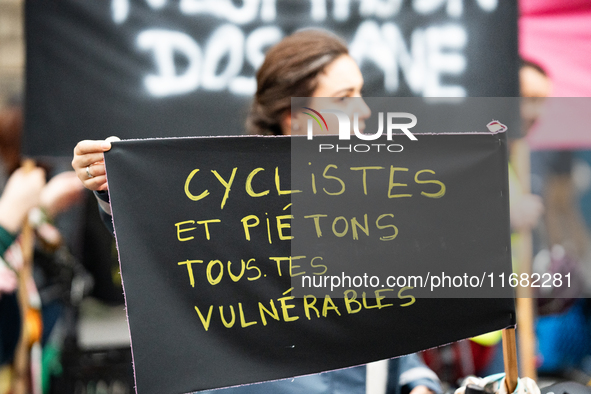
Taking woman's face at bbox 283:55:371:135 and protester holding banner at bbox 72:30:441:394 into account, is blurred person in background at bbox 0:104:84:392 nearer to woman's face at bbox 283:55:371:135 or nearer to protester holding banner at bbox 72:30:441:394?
protester holding banner at bbox 72:30:441:394

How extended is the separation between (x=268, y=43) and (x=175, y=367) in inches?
55.1

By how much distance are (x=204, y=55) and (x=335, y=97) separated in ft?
2.71

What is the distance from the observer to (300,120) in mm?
1523

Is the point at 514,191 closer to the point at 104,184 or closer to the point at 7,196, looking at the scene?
the point at 104,184

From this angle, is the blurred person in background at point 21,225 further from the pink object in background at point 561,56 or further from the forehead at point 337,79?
the pink object in background at point 561,56

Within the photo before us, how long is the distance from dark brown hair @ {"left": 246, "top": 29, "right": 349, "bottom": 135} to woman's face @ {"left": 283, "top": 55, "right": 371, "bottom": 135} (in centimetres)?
2

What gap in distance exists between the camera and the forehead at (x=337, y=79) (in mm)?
1508

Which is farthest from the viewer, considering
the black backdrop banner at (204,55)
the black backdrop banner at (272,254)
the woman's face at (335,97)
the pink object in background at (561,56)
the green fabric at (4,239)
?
the pink object in background at (561,56)

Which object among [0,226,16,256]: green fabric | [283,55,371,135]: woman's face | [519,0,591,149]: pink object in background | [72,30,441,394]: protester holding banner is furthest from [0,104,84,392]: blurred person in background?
[519,0,591,149]: pink object in background

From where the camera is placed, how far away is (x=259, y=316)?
1.23 m

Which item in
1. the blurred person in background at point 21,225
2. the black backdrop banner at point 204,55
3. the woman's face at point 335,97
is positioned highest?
the black backdrop banner at point 204,55

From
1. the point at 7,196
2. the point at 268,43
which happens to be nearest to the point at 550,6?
the point at 268,43

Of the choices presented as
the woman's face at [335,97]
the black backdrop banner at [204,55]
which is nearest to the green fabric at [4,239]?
the black backdrop banner at [204,55]

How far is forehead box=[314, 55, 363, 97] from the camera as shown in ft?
4.95
